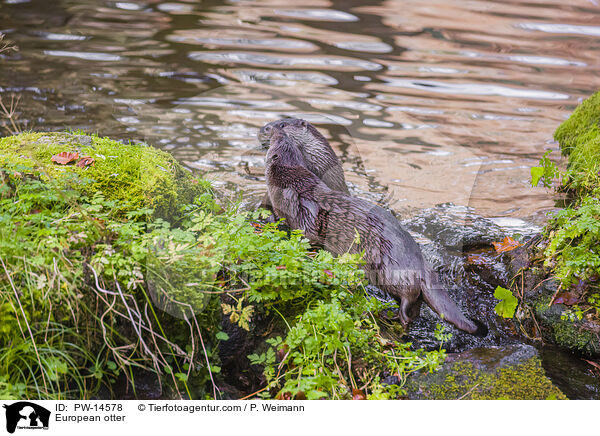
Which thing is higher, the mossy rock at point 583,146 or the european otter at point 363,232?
the mossy rock at point 583,146

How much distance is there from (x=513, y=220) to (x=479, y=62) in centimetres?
363

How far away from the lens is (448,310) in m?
2.85

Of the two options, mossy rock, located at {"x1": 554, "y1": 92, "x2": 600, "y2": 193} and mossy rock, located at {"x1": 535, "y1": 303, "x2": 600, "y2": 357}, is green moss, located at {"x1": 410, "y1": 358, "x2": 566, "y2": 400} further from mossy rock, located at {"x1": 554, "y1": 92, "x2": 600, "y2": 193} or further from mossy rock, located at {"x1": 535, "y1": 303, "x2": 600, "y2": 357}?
mossy rock, located at {"x1": 554, "y1": 92, "x2": 600, "y2": 193}

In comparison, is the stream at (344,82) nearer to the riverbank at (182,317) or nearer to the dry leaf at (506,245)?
the dry leaf at (506,245)

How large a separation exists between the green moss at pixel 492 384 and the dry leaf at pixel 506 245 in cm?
127

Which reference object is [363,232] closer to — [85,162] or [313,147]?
[313,147]

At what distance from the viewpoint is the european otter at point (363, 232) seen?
2943mm

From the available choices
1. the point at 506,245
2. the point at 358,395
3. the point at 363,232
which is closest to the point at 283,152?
the point at 363,232

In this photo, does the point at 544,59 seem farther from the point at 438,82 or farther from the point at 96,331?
the point at 96,331

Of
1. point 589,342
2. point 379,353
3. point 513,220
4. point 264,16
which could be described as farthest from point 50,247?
point 264,16

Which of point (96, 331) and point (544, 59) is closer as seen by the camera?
point (96, 331)

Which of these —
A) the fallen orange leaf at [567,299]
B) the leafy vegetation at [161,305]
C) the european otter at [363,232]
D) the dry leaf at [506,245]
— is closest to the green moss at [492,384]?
the leafy vegetation at [161,305]
